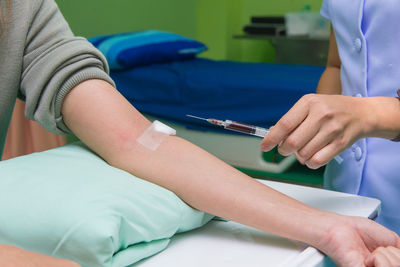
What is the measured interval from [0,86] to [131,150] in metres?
0.33

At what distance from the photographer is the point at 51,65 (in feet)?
2.99

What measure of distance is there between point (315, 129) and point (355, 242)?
18 cm

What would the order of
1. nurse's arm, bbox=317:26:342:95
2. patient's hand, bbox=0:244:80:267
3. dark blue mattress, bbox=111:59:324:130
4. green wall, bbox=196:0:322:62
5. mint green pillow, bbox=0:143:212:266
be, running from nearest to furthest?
patient's hand, bbox=0:244:80:267 → mint green pillow, bbox=0:143:212:266 → nurse's arm, bbox=317:26:342:95 → dark blue mattress, bbox=111:59:324:130 → green wall, bbox=196:0:322:62

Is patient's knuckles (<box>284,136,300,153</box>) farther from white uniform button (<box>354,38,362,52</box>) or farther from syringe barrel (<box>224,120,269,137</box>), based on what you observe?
white uniform button (<box>354,38,362,52</box>)

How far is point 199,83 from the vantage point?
243 cm

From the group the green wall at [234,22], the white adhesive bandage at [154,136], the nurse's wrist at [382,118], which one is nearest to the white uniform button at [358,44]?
the nurse's wrist at [382,118]

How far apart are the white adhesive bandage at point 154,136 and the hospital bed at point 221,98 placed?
143cm

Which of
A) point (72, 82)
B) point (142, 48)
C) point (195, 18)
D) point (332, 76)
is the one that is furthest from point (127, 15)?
point (72, 82)

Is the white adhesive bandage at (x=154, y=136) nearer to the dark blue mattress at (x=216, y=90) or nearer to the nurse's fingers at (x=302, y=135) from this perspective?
the nurse's fingers at (x=302, y=135)

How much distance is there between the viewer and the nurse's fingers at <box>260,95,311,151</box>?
28.3 inches

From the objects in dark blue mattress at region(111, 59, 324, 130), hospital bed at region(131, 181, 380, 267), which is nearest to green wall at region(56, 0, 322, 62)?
dark blue mattress at region(111, 59, 324, 130)

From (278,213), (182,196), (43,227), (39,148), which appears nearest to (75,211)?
(43,227)

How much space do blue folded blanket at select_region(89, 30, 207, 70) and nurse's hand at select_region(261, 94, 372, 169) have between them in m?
1.88

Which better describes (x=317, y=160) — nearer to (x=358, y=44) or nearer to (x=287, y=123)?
(x=287, y=123)
